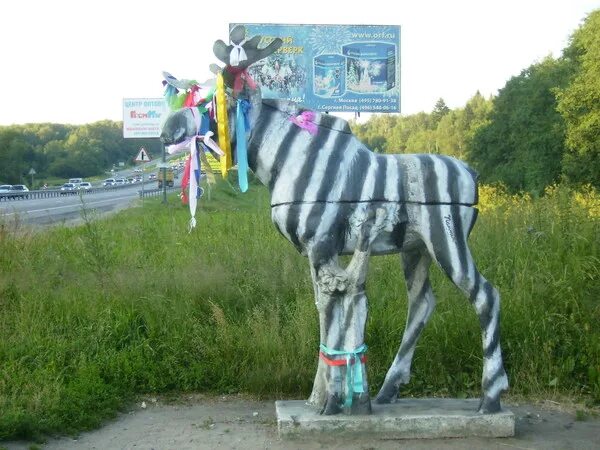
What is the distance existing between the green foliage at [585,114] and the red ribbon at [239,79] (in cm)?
2769

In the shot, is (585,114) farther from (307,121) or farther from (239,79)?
(239,79)

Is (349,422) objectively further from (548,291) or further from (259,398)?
(548,291)

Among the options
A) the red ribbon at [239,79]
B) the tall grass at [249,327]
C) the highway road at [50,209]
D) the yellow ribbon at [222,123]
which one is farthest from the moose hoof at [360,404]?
the highway road at [50,209]

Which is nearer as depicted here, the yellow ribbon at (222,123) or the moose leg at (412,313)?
the yellow ribbon at (222,123)

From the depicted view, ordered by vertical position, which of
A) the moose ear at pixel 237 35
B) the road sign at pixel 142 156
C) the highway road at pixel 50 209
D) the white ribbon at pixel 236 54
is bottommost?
the highway road at pixel 50 209

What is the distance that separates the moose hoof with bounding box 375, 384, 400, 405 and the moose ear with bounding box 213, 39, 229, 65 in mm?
2381

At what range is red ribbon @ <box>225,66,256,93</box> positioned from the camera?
4.24 meters

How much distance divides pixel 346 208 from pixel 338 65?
12791mm

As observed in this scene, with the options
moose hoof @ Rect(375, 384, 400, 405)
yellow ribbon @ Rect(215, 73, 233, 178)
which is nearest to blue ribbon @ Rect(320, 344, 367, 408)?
moose hoof @ Rect(375, 384, 400, 405)

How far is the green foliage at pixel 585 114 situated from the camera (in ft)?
96.6

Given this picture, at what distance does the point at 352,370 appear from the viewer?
4281 millimetres

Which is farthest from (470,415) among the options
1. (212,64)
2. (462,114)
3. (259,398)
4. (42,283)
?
(462,114)

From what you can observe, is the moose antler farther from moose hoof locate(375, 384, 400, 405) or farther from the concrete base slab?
moose hoof locate(375, 384, 400, 405)

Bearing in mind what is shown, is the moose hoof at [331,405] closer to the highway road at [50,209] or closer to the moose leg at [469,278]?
the moose leg at [469,278]
